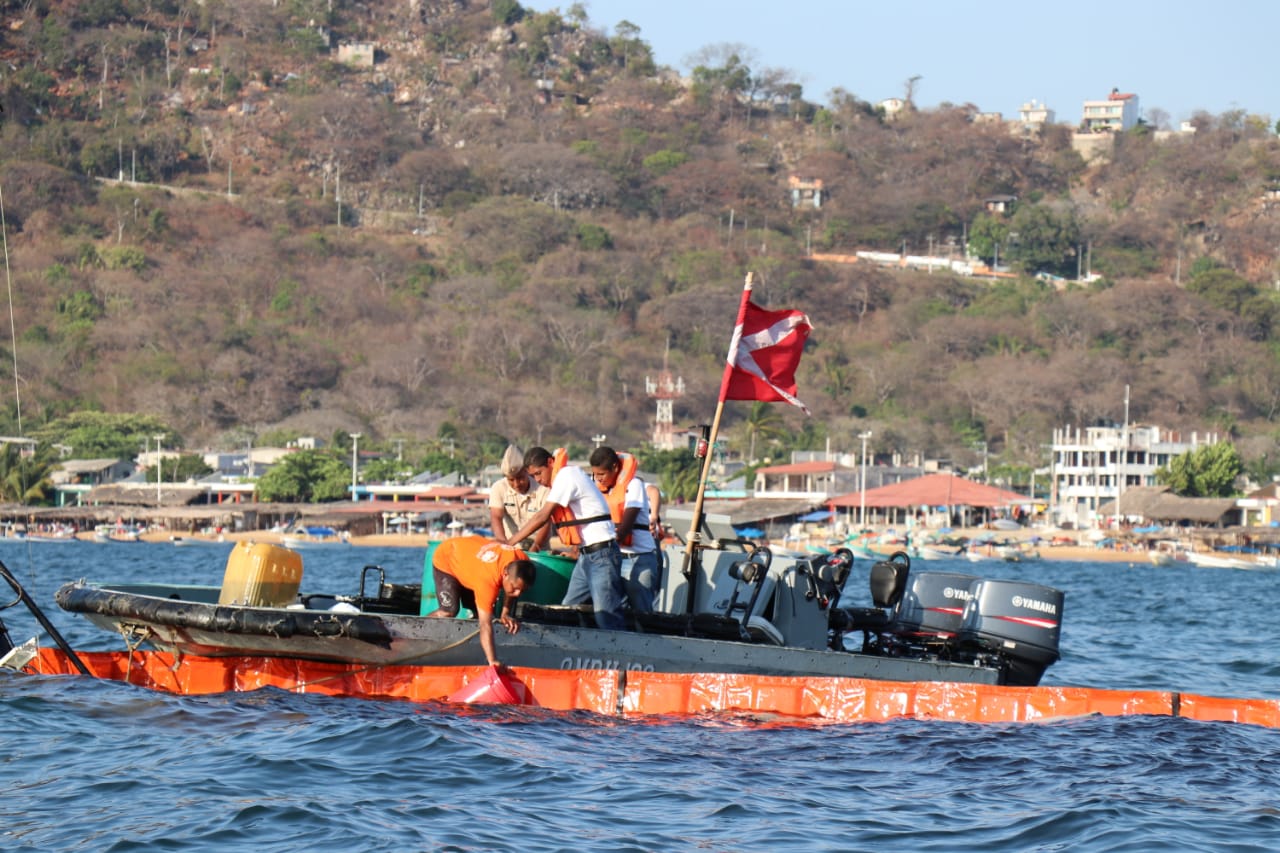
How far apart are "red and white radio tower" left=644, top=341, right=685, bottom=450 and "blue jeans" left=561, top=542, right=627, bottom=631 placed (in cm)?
10933

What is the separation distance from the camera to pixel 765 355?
14633 mm

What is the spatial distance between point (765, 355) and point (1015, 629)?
9.58 ft

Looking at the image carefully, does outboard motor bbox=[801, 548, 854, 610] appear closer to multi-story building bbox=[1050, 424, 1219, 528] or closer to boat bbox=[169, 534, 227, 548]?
boat bbox=[169, 534, 227, 548]

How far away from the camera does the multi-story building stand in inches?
4085

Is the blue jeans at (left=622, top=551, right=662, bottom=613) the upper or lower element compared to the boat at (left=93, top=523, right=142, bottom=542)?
upper

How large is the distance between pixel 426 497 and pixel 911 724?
90397mm

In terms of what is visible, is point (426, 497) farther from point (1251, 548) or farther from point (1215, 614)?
point (1215, 614)

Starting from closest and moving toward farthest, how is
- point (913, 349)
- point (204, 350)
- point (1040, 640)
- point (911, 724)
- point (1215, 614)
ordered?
1. point (911, 724)
2. point (1040, 640)
3. point (1215, 614)
4. point (204, 350)
5. point (913, 349)

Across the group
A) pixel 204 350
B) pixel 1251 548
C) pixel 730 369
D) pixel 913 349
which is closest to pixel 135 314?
pixel 204 350

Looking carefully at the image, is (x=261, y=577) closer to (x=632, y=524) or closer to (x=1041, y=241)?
(x=632, y=524)

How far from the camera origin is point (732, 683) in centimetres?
1280

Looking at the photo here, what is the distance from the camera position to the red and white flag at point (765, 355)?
47.6ft

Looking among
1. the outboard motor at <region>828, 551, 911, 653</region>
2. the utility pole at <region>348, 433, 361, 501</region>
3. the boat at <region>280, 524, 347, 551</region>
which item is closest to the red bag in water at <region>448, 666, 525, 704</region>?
the outboard motor at <region>828, 551, 911, 653</region>

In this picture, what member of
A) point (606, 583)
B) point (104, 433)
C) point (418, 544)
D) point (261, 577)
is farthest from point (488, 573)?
point (104, 433)
